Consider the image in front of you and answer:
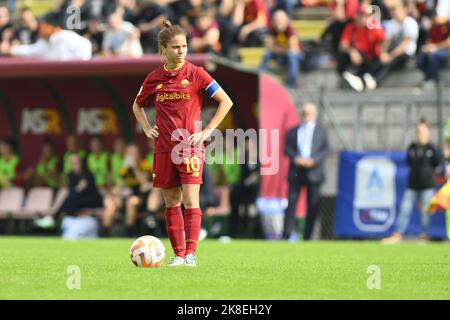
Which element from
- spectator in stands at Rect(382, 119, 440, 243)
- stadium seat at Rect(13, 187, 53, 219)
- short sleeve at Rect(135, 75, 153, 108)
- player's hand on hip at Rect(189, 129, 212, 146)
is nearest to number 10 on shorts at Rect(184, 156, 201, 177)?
player's hand on hip at Rect(189, 129, 212, 146)

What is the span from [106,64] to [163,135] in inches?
387

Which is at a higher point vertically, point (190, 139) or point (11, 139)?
point (190, 139)

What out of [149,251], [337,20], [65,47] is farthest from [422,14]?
[149,251]

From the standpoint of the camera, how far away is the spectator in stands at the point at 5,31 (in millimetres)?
24953

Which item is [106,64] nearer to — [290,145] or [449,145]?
[290,145]

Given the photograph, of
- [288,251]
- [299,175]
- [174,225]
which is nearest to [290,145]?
[299,175]

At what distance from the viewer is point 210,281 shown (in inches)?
380

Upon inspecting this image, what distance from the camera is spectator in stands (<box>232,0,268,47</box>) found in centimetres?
2458

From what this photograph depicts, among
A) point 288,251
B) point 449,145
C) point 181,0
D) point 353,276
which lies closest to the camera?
point 353,276

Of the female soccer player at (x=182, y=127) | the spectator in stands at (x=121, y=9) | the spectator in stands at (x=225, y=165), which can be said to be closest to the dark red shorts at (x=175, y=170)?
the female soccer player at (x=182, y=127)

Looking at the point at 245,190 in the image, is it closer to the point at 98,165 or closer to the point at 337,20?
the point at 98,165

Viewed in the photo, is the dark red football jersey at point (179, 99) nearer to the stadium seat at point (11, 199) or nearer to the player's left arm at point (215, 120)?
the player's left arm at point (215, 120)

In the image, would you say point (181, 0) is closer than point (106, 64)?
No

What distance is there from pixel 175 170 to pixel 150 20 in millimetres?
14393
